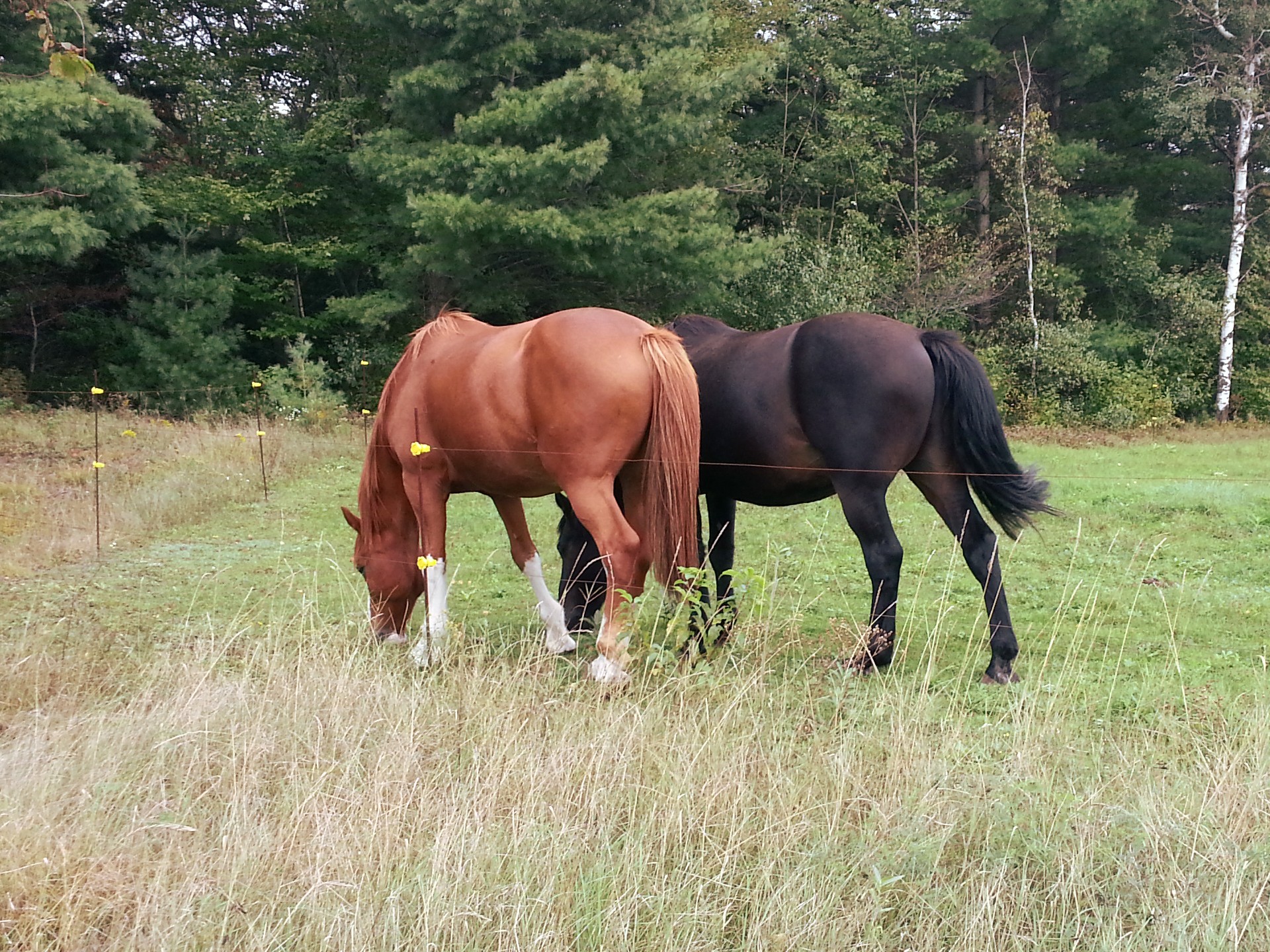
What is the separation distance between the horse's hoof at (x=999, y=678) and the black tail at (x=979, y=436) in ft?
2.30

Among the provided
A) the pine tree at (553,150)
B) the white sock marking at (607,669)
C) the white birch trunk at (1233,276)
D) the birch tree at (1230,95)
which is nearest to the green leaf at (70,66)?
the white sock marking at (607,669)

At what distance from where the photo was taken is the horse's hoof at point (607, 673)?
402 cm

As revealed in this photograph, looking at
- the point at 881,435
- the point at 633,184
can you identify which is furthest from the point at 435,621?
the point at 633,184

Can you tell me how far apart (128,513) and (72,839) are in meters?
6.13

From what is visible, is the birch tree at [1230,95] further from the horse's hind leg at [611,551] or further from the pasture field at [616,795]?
the horse's hind leg at [611,551]

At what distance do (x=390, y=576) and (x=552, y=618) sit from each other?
89 centimetres

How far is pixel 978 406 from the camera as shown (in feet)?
Result: 15.1

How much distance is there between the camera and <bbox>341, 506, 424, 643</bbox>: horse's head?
5.10 metres

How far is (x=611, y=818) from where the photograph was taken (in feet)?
9.37

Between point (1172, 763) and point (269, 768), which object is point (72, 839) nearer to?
A: point (269, 768)

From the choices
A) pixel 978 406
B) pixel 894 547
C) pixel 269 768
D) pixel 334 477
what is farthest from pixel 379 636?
pixel 334 477

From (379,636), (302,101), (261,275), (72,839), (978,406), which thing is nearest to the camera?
(72,839)

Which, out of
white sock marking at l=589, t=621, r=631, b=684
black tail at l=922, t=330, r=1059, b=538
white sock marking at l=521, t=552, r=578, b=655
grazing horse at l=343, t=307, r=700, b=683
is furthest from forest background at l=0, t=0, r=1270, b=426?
white sock marking at l=589, t=621, r=631, b=684

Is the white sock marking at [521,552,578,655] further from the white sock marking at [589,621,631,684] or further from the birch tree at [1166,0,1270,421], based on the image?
the birch tree at [1166,0,1270,421]
